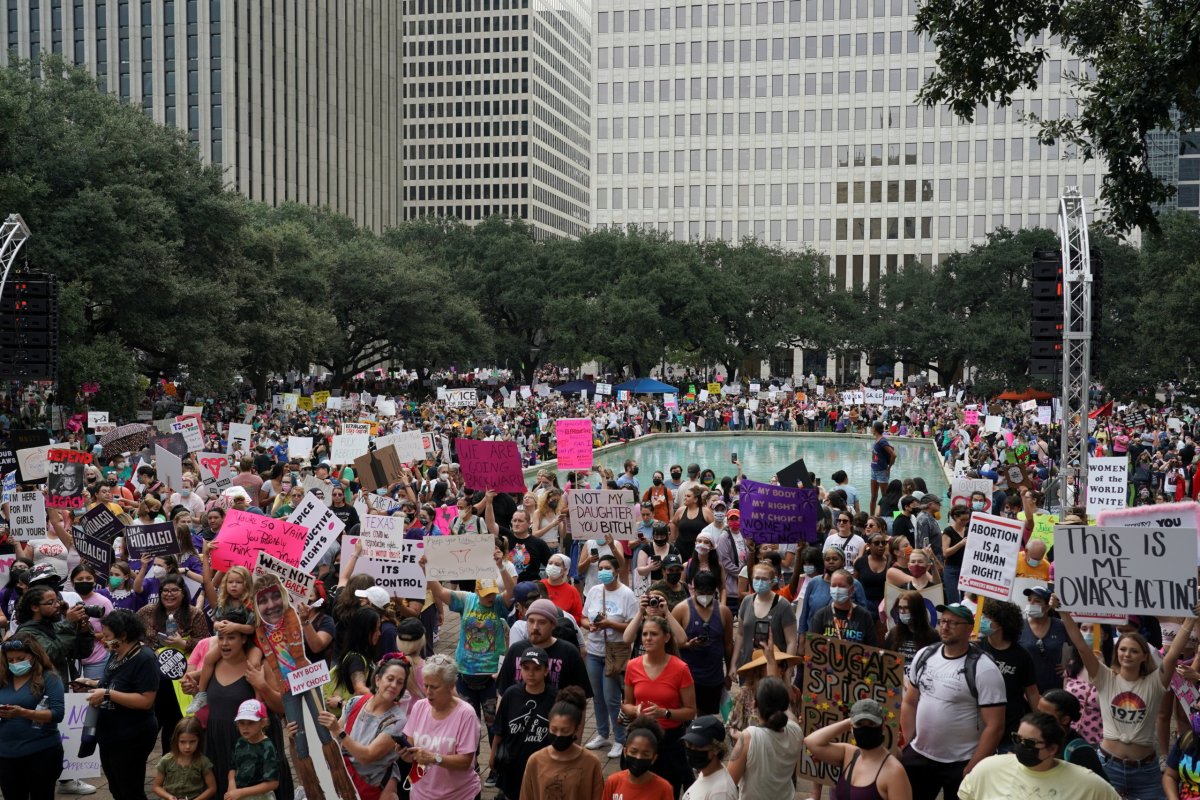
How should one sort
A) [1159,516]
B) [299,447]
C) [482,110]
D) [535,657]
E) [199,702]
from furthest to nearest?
[482,110], [299,447], [1159,516], [199,702], [535,657]

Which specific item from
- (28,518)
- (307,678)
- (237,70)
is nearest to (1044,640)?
(307,678)

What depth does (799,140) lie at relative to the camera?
113m

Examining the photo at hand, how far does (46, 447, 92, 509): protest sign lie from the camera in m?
14.8

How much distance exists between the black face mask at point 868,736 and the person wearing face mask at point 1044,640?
237 centimetres

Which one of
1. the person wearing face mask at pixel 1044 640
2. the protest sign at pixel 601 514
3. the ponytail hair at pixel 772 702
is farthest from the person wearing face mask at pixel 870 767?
the protest sign at pixel 601 514

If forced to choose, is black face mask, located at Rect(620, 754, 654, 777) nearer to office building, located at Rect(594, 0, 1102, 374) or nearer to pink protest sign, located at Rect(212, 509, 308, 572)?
pink protest sign, located at Rect(212, 509, 308, 572)

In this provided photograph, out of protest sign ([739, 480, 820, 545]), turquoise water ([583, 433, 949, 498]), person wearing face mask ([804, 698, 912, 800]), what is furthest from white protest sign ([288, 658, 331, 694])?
turquoise water ([583, 433, 949, 498])

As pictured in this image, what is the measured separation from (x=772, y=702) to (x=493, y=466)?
8.84m

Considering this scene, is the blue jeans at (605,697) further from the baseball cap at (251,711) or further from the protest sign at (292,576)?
the baseball cap at (251,711)

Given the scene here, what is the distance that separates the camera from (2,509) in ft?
50.5

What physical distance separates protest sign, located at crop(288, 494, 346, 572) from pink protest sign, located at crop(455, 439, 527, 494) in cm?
443

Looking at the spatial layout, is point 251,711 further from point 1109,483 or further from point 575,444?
point 575,444

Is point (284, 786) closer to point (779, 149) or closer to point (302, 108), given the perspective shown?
point (779, 149)

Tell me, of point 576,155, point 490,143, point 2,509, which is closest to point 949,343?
point 2,509
